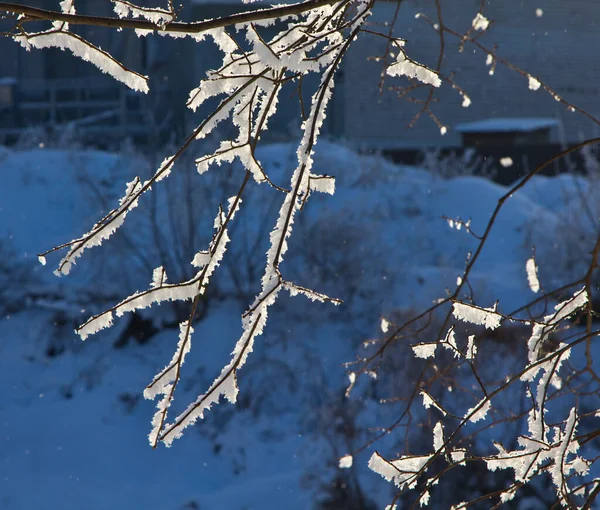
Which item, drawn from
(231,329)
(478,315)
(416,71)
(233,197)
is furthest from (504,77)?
(233,197)

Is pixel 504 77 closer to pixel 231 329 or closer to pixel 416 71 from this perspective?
pixel 231 329

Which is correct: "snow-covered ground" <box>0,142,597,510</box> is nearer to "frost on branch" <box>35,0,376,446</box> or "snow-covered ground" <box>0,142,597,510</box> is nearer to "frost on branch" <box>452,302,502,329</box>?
"frost on branch" <box>452,302,502,329</box>

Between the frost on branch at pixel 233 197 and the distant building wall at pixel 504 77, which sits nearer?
the frost on branch at pixel 233 197

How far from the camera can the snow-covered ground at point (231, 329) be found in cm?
495

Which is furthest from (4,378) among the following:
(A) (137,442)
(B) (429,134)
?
(B) (429,134)

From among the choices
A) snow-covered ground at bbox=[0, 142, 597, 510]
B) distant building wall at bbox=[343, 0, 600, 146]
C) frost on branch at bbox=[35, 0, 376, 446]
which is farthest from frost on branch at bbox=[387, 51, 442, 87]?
distant building wall at bbox=[343, 0, 600, 146]

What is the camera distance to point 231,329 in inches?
250

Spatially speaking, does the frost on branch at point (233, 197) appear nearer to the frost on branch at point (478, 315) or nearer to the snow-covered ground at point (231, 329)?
the frost on branch at point (478, 315)

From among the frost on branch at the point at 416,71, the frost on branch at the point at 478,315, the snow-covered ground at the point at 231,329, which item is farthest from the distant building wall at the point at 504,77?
the frost on branch at the point at 478,315

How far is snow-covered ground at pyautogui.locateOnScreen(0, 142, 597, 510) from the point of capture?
4.95 meters

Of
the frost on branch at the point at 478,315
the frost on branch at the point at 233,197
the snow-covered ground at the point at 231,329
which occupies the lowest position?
the snow-covered ground at the point at 231,329

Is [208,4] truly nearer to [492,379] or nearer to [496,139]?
[496,139]

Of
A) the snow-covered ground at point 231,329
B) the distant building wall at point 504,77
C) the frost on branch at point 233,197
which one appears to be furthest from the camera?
the distant building wall at point 504,77

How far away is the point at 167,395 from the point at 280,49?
690 mm
